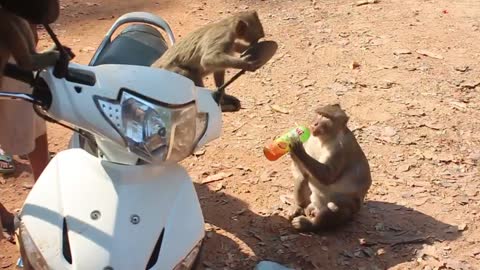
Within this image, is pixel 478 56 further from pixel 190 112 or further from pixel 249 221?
pixel 190 112

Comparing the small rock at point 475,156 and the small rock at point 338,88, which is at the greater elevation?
the small rock at point 475,156

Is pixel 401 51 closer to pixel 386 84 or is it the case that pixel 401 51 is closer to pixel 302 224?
pixel 386 84

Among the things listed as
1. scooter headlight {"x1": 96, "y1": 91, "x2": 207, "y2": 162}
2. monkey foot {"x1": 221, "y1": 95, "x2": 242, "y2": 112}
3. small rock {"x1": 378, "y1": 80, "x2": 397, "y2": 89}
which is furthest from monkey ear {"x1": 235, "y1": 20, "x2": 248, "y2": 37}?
scooter headlight {"x1": 96, "y1": 91, "x2": 207, "y2": 162}

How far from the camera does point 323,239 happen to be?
4.50 meters

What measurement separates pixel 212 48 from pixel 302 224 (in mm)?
1164

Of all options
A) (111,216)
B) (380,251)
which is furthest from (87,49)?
(111,216)

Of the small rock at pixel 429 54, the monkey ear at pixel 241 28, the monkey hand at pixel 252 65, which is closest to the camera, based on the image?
the monkey hand at pixel 252 65

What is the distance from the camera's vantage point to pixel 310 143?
472 cm

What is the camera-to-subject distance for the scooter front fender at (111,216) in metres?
2.74

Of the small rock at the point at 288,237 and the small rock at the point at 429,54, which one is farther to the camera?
the small rock at the point at 429,54

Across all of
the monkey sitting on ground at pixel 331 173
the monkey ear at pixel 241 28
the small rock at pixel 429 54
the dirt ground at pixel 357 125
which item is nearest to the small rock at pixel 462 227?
the dirt ground at pixel 357 125

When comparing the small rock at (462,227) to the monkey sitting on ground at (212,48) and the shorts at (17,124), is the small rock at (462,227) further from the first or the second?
the shorts at (17,124)

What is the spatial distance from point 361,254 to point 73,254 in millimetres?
2109

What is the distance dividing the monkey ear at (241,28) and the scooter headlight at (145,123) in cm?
206
